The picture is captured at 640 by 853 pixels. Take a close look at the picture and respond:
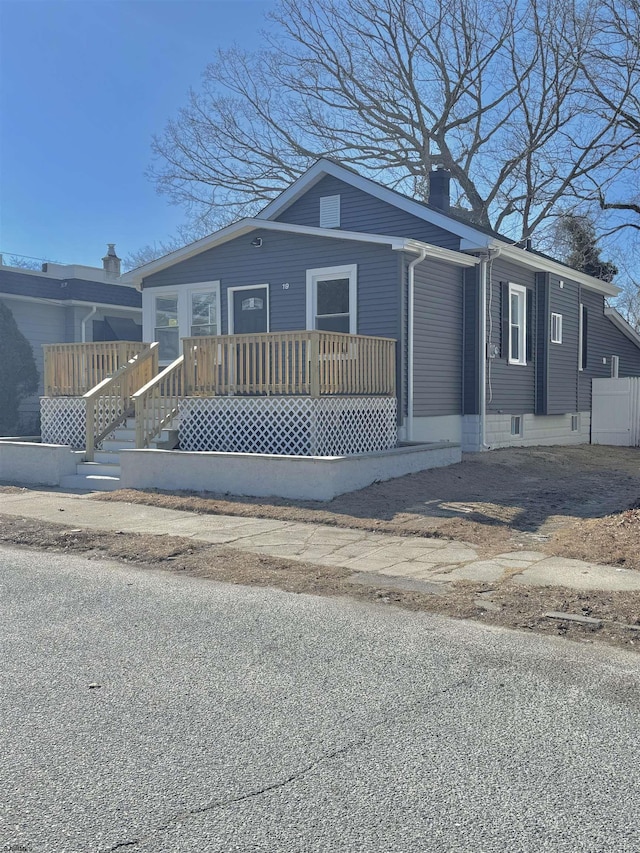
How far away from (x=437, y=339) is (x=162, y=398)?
17.4 ft

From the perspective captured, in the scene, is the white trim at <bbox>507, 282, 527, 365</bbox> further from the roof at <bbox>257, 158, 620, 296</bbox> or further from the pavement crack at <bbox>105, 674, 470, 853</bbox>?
the pavement crack at <bbox>105, 674, 470, 853</bbox>

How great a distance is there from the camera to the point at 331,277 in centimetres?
1478

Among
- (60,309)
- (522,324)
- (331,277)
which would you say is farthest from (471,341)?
(60,309)

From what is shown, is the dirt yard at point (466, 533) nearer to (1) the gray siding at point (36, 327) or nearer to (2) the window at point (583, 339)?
(2) the window at point (583, 339)

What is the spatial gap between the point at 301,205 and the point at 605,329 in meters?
10.5

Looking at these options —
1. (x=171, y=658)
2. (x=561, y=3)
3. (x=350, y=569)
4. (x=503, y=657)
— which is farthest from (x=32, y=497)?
(x=561, y=3)

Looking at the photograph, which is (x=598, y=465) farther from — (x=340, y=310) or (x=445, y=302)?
(x=340, y=310)

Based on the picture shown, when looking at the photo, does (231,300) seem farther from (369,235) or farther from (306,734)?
(306,734)

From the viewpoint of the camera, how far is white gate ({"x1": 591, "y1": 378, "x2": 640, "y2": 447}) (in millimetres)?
21328

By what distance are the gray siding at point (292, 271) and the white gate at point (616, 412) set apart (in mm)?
9823

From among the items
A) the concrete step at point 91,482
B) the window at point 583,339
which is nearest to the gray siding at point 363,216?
the window at point 583,339

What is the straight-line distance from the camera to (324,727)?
374cm

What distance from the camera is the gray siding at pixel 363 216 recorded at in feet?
51.6

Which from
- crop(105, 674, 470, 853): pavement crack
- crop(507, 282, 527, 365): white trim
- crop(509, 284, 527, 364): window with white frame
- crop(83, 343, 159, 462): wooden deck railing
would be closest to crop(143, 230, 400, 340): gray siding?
crop(83, 343, 159, 462): wooden deck railing
